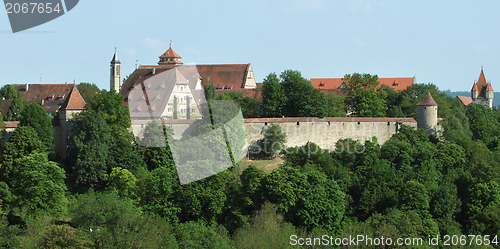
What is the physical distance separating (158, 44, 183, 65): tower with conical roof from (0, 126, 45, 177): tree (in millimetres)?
23749

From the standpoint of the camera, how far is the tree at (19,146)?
1174 inches

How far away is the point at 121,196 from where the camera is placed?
1139 inches

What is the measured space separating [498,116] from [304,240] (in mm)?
32061

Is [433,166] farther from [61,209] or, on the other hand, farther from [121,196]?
[61,209]

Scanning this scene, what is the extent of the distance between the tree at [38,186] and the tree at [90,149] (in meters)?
1.56

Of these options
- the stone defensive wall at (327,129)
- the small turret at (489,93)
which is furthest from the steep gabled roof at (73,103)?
the small turret at (489,93)

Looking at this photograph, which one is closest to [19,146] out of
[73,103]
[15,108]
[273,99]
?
[73,103]

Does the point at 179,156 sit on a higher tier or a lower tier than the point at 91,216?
higher

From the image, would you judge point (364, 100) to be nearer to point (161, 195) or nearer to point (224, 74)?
point (224, 74)

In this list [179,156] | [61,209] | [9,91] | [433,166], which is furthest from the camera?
[9,91]

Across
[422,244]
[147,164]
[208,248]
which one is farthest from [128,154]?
[422,244]

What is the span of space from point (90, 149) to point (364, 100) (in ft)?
61.7

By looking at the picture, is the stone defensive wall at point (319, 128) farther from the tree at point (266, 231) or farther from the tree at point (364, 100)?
the tree at point (266, 231)

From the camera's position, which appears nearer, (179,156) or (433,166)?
(179,156)
